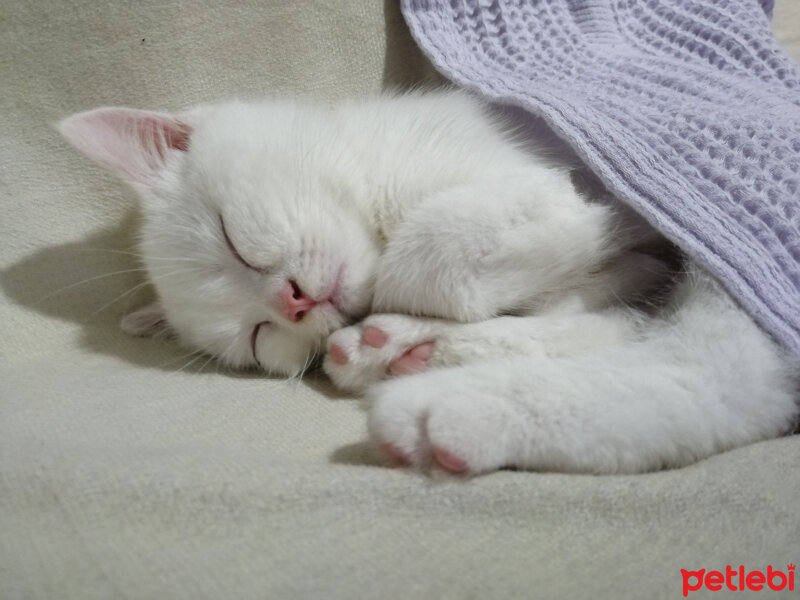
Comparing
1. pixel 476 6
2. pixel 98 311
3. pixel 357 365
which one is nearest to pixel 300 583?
pixel 357 365

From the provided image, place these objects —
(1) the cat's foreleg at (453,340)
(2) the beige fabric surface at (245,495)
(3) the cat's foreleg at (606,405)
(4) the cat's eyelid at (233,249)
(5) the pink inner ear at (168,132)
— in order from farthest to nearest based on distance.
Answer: (5) the pink inner ear at (168,132) < (4) the cat's eyelid at (233,249) < (1) the cat's foreleg at (453,340) < (3) the cat's foreleg at (606,405) < (2) the beige fabric surface at (245,495)

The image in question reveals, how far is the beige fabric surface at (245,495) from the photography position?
20.5 inches

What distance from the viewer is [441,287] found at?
2.58 ft

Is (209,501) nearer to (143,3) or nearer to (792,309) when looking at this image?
(792,309)

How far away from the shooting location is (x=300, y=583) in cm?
51

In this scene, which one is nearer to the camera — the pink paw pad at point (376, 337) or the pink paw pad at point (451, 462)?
the pink paw pad at point (451, 462)

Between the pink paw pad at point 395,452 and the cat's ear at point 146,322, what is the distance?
0.57 m

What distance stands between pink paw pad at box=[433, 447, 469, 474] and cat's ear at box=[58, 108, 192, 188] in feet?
2.22

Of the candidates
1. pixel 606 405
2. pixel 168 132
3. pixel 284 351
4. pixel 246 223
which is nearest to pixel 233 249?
pixel 246 223

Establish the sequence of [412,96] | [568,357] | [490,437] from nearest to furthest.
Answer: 1. [490,437]
2. [568,357]
3. [412,96]

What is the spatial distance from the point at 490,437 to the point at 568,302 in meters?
0.27

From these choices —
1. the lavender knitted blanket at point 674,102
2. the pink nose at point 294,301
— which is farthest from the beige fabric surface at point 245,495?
the lavender knitted blanket at point 674,102

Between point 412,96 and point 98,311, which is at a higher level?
point 412,96

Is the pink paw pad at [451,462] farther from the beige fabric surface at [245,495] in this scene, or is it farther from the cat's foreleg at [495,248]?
the cat's foreleg at [495,248]
